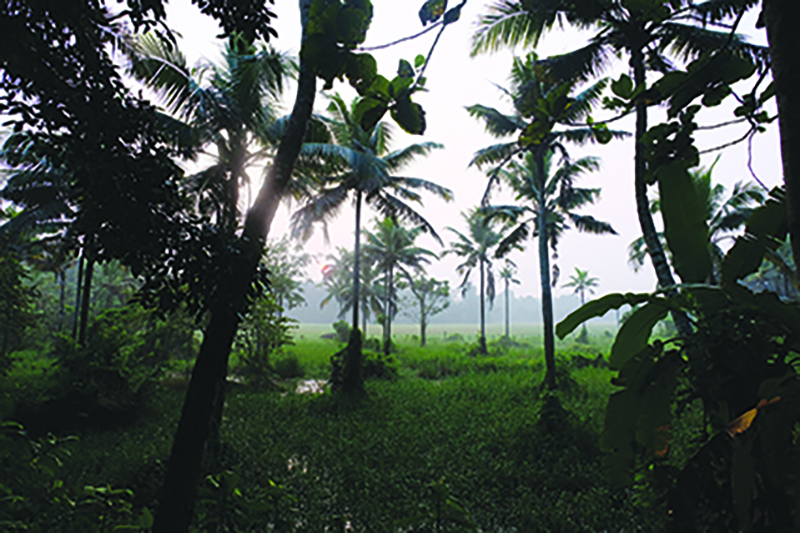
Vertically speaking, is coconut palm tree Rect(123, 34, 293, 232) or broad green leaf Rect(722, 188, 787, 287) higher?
coconut palm tree Rect(123, 34, 293, 232)

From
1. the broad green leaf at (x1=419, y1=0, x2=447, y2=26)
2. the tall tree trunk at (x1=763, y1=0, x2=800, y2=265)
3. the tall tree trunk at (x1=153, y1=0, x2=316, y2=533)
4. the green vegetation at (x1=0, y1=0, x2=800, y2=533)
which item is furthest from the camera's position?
the tall tree trunk at (x1=153, y1=0, x2=316, y2=533)

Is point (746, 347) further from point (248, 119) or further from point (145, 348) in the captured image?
point (145, 348)

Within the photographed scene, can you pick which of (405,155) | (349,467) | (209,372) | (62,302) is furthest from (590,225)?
(62,302)

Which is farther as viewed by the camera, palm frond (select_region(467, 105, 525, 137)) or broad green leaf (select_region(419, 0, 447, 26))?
palm frond (select_region(467, 105, 525, 137))

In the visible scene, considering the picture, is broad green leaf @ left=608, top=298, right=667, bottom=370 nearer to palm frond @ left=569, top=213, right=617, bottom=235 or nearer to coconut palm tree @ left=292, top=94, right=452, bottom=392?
coconut palm tree @ left=292, top=94, right=452, bottom=392

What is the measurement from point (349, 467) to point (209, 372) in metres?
3.44

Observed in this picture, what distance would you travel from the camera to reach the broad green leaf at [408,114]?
87cm

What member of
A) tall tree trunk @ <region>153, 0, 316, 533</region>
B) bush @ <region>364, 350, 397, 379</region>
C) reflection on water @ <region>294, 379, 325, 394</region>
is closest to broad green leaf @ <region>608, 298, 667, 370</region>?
tall tree trunk @ <region>153, 0, 316, 533</region>

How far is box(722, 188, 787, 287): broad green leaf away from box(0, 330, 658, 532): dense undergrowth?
1886 millimetres

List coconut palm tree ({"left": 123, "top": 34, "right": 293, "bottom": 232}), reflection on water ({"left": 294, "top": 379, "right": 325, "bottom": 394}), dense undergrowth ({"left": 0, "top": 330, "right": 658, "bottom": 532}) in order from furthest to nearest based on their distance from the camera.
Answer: reflection on water ({"left": 294, "top": 379, "right": 325, "bottom": 394}) < coconut palm tree ({"left": 123, "top": 34, "right": 293, "bottom": 232}) < dense undergrowth ({"left": 0, "top": 330, "right": 658, "bottom": 532})

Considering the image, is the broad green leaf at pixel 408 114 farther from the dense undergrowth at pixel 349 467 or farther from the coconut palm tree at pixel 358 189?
the coconut palm tree at pixel 358 189

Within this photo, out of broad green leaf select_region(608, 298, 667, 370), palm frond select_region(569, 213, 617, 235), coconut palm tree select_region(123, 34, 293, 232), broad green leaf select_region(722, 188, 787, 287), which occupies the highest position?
coconut palm tree select_region(123, 34, 293, 232)

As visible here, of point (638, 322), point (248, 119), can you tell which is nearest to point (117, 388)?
point (248, 119)

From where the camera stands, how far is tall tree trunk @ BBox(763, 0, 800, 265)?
26.6 inches
